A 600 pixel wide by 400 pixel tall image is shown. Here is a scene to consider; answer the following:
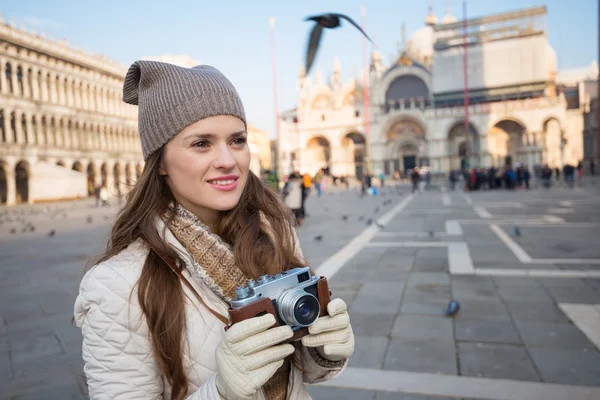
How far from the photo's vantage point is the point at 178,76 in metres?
1.37

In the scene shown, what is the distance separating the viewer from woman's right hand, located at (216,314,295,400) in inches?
41.2

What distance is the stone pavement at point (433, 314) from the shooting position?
2975mm

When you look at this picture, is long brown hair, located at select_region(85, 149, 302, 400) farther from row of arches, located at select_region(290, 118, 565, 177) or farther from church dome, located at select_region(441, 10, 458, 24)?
church dome, located at select_region(441, 10, 458, 24)

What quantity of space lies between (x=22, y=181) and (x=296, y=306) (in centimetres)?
3738

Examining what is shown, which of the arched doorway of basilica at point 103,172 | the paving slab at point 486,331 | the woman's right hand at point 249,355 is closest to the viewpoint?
the woman's right hand at point 249,355

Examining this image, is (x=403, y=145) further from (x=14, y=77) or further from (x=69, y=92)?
(x=14, y=77)

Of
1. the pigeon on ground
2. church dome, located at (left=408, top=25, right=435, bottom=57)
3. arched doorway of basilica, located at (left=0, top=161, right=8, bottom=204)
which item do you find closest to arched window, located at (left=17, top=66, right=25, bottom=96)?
arched doorway of basilica, located at (left=0, top=161, right=8, bottom=204)

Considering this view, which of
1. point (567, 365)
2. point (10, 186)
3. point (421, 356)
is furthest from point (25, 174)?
point (567, 365)

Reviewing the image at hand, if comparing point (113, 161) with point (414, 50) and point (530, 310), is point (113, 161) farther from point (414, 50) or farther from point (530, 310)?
point (530, 310)

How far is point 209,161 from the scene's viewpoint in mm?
1371

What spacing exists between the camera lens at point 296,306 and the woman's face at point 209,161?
44 cm

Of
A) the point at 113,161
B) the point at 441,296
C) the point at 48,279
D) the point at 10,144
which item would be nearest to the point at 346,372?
the point at 441,296

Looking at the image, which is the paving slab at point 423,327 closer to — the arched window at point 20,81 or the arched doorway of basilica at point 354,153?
the arched window at point 20,81

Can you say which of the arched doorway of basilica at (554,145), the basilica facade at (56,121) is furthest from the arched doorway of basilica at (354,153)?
the basilica facade at (56,121)
